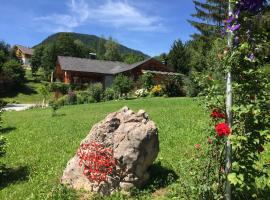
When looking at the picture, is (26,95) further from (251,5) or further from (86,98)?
(251,5)

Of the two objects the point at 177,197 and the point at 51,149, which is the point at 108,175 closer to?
the point at 177,197

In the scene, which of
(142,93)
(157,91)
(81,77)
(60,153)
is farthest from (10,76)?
(60,153)

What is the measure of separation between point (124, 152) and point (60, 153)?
5.14 m

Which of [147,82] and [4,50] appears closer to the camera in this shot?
[147,82]

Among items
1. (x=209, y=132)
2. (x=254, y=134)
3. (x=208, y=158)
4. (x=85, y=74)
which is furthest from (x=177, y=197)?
(x=85, y=74)

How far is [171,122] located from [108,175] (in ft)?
27.8

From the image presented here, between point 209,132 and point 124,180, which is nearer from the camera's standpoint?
point 209,132

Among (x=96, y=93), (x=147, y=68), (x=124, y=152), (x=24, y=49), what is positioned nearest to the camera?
(x=124, y=152)

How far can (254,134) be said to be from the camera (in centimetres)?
580

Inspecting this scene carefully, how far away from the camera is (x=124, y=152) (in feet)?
27.3

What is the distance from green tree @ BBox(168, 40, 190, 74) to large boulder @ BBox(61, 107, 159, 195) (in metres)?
65.5

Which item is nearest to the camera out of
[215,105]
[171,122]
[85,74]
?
[215,105]

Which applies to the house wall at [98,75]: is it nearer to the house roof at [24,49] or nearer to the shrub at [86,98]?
the shrub at [86,98]

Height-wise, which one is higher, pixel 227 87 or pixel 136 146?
pixel 227 87
